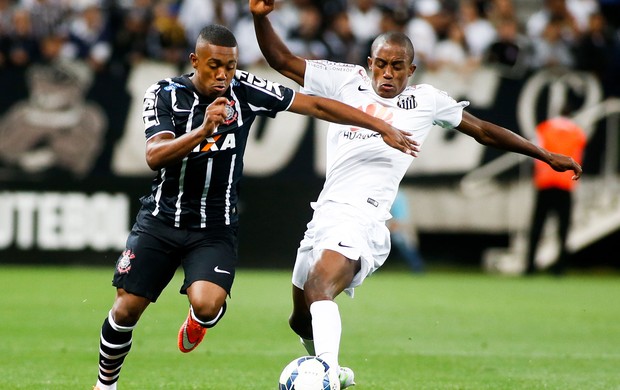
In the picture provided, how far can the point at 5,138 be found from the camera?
1831 cm

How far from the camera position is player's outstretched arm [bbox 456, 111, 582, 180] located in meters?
7.95

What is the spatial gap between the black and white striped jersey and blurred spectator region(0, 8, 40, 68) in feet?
39.4

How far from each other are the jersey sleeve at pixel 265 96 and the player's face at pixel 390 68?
832 mm

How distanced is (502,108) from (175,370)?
11578 millimetres

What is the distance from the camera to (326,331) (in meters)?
6.75

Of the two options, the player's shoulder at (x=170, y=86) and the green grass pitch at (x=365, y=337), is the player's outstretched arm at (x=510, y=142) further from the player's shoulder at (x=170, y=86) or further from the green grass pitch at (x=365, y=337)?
the player's shoulder at (x=170, y=86)

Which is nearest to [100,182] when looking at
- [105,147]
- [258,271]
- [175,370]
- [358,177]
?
[105,147]

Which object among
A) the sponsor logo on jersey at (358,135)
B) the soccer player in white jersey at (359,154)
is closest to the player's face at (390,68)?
the soccer player in white jersey at (359,154)

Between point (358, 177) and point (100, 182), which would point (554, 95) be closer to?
point (100, 182)

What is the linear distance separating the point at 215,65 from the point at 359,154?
1.37m

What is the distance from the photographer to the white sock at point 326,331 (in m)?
6.67

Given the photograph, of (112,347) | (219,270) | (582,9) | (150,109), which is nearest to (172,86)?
(150,109)

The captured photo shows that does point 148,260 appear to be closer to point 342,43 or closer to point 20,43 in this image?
point 342,43

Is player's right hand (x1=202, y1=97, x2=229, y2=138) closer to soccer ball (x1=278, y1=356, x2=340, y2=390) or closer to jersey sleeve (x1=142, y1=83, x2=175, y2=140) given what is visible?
jersey sleeve (x1=142, y1=83, x2=175, y2=140)
